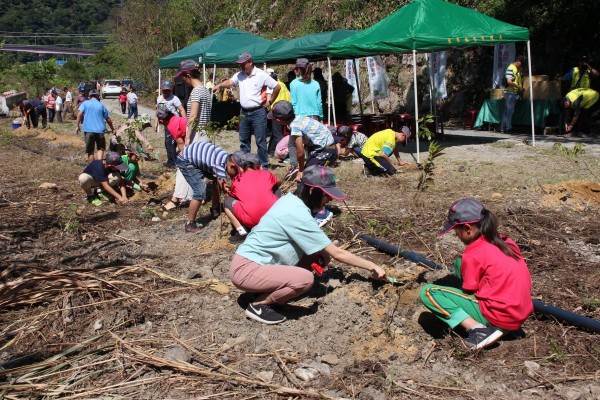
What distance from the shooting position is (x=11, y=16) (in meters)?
142

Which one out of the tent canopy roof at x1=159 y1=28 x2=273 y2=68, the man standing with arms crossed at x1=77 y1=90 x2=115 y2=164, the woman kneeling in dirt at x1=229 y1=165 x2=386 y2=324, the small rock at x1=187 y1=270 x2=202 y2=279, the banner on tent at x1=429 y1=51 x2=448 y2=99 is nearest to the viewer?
the woman kneeling in dirt at x1=229 y1=165 x2=386 y2=324

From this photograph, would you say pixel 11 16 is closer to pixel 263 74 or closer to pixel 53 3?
pixel 53 3

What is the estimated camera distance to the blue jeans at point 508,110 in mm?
14477

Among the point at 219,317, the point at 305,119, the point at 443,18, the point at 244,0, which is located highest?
the point at 244,0

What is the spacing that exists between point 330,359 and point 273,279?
28.9 inches

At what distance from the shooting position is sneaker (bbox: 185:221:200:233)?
6.92m

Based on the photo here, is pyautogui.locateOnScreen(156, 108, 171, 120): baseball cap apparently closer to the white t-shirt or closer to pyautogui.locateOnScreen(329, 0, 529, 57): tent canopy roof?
the white t-shirt

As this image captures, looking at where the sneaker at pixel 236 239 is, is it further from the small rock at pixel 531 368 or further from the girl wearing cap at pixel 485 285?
the small rock at pixel 531 368

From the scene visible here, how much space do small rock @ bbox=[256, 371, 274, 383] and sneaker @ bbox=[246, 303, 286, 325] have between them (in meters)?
0.66

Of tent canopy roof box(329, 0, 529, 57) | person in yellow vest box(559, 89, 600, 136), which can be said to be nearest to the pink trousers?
tent canopy roof box(329, 0, 529, 57)

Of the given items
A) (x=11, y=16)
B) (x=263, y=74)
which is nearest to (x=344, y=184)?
(x=263, y=74)

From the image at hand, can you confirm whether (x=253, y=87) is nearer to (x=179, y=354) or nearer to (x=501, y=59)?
(x=179, y=354)

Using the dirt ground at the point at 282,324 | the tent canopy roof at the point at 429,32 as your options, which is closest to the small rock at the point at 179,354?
the dirt ground at the point at 282,324

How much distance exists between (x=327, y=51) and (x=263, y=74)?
367cm
